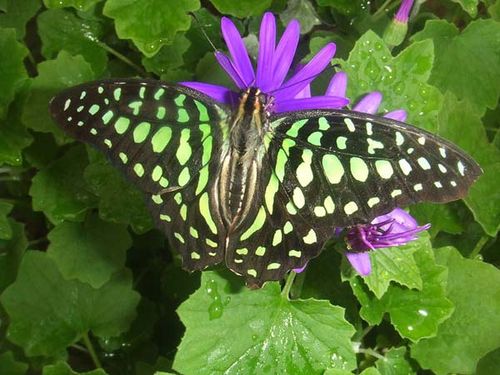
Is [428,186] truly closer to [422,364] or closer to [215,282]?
[215,282]

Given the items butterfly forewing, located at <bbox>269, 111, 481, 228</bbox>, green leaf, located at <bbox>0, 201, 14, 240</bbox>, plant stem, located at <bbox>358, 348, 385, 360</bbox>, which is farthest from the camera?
green leaf, located at <bbox>0, 201, 14, 240</bbox>

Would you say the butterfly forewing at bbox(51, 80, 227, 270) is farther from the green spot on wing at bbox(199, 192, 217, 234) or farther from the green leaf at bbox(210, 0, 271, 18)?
the green leaf at bbox(210, 0, 271, 18)

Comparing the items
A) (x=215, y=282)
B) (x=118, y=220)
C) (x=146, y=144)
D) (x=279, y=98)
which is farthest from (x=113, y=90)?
(x=118, y=220)

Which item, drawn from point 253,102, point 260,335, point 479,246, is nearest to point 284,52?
point 253,102

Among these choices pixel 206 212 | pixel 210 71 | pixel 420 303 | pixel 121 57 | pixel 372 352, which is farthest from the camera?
pixel 121 57

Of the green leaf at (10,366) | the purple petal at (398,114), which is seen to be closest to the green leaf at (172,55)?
the purple petal at (398,114)

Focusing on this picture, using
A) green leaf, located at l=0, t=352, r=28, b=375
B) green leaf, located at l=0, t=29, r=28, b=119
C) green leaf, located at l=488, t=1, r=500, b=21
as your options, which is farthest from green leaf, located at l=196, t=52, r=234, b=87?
green leaf, located at l=0, t=352, r=28, b=375

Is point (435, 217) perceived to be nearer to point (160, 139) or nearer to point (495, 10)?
point (495, 10)
